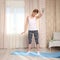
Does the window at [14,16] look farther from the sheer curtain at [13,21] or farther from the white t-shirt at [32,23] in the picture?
the white t-shirt at [32,23]

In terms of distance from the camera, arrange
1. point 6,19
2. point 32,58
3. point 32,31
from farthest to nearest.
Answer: point 6,19 → point 32,31 → point 32,58

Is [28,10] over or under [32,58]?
over

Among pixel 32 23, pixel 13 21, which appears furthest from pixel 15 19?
pixel 32 23

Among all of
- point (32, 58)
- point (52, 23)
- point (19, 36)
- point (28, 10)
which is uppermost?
point (28, 10)

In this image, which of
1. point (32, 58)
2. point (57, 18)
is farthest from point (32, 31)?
point (57, 18)

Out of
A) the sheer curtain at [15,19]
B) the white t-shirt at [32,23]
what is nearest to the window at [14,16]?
the sheer curtain at [15,19]

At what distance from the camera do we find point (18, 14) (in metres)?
5.82

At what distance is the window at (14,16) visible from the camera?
5789 mm

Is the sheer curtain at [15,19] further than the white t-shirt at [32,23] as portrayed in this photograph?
Yes

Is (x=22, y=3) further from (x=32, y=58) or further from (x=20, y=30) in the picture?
(x=32, y=58)

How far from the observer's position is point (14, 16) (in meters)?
5.81

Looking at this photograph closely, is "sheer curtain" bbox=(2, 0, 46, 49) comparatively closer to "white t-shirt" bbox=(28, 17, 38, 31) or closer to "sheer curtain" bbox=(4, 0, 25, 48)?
"sheer curtain" bbox=(4, 0, 25, 48)

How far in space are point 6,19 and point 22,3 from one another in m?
0.84

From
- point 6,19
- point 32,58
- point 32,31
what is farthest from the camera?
point 6,19
